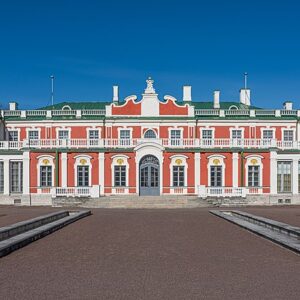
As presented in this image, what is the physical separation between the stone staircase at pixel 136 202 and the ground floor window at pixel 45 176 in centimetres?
357

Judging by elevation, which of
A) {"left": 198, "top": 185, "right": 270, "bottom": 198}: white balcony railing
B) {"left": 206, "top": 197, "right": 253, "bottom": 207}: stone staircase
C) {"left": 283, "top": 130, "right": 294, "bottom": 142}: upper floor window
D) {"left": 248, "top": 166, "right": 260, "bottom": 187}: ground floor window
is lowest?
{"left": 206, "top": 197, "right": 253, "bottom": 207}: stone staircase

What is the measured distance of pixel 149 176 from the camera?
44.5 m

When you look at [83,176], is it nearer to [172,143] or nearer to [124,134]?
[124,134]

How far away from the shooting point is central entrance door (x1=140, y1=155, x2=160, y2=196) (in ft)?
146

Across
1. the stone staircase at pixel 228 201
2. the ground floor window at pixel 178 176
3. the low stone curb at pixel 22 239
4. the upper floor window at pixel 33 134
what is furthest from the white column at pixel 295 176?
the low stone curb at pixel 22 239

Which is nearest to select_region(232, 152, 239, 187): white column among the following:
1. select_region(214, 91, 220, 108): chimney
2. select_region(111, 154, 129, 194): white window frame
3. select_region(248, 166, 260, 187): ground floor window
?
select_region(248, 166, 260, 187): ground floor window

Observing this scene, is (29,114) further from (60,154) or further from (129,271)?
(129,271)

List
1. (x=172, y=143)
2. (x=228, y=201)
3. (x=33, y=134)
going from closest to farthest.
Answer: (x=228, y=201)
(x=172, y=143)
(x=33, y=134)

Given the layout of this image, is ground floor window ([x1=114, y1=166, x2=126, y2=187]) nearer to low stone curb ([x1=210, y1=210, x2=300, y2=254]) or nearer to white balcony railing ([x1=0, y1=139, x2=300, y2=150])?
white balcony railing ([x1=0, y1=139, x2=300, y2=150])

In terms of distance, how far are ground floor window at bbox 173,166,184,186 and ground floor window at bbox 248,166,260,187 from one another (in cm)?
536

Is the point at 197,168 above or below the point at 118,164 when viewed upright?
below

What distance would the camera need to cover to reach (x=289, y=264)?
12453 millimetres

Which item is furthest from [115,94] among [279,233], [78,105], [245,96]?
[279,233]

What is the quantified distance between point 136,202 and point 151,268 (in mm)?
28821
